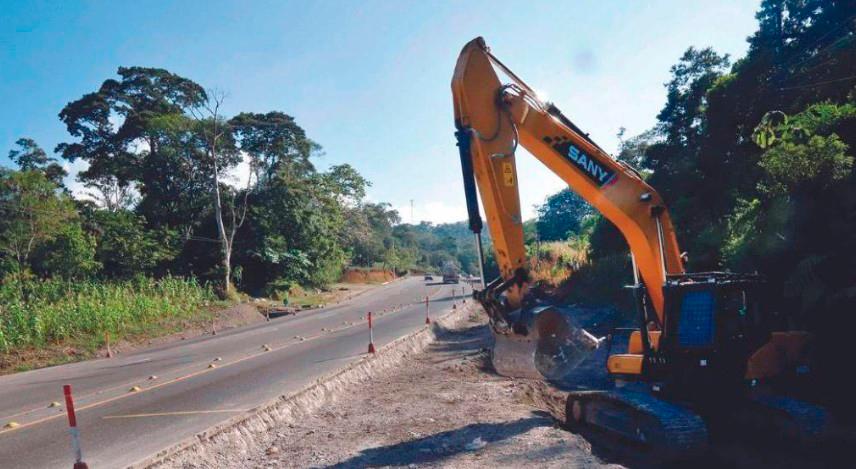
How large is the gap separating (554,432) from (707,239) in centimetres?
1059

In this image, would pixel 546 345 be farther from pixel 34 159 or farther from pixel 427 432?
pixel 34 159

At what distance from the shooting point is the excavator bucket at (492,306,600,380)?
6.61m

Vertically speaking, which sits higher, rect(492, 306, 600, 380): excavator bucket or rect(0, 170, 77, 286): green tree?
rect(0, 170, 77, 286): green tree

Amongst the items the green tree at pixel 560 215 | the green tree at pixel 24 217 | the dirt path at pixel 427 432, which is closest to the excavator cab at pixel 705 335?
the dirt path at pixel 427 432

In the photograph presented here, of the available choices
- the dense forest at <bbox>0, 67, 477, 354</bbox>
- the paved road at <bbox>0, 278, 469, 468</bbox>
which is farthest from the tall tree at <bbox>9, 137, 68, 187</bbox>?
the paved road at <bbox>0, 278, 469, 468</bbox>

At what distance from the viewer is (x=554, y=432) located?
271 inches

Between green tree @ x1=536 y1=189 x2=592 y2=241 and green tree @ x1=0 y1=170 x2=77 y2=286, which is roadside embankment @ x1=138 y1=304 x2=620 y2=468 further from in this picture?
green tree @ x1=536 y1=189 x2=592 y2=241

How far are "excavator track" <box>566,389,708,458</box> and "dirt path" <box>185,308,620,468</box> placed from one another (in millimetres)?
542

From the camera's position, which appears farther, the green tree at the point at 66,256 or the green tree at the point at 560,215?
the green tree at the point at 560,215

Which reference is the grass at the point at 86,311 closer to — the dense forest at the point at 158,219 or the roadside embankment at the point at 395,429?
the dense forest at the point at 158,219

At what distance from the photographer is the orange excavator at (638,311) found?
651 cm

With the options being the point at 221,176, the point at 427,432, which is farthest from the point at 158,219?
the point at 427,432

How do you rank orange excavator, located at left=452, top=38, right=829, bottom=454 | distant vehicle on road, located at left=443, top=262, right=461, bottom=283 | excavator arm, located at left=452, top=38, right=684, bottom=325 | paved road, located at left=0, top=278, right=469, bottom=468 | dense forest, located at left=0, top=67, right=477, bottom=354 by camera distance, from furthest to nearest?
distant vehicle on road, located at left=443, top=262, right=461, bottom=283 < dense forest, located at left=0, top=67, right=477, bottom=354 < paved road, located at left=0, top=278, right=469, bottom=468 < excavator arm, located at left=452, top=38, right=684, bottom=325 < orange excavator, located at left=452, top=38, right=829, bottom=454

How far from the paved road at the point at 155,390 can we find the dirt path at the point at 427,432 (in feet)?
4.62
